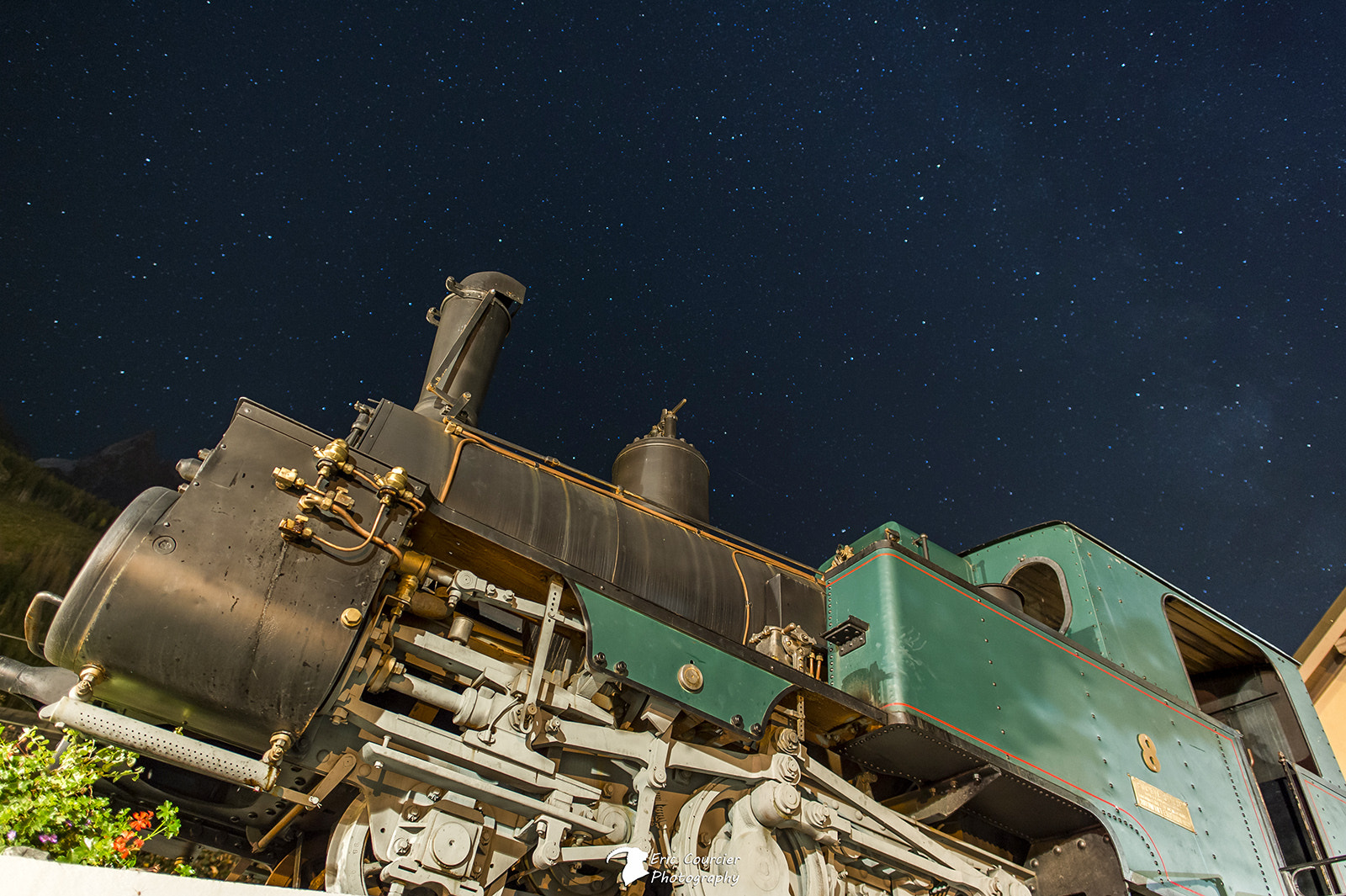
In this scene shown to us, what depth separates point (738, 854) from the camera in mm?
3809

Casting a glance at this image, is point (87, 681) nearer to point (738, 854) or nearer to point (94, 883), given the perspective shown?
point (94, 883)

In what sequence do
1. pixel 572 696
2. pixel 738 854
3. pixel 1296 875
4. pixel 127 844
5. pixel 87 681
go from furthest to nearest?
pixel 1296 875, pixel 738 854, pixel 572 696, pixel 127 844, pixel 87 681

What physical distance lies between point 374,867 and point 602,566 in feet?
5.86

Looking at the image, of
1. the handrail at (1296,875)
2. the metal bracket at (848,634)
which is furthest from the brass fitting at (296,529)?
the handrail at (1296,875)

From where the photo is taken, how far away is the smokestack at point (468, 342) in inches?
215

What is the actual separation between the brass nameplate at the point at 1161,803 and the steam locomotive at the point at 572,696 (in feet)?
0.07

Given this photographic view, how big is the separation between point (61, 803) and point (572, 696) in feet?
6.33

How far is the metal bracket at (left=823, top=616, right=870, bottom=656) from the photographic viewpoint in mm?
4641

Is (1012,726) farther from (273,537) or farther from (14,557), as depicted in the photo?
(14,557)

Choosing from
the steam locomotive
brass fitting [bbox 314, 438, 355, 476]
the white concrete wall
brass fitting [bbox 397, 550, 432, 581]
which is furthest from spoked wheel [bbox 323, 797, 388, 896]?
brass fitting [bbox 314, 438, 355, 476]

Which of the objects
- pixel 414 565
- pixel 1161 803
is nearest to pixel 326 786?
pixel 414 565

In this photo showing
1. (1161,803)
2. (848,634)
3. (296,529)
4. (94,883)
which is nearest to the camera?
(94,883)

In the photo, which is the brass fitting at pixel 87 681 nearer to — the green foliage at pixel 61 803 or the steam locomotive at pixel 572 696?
the steam locomotive at pixel 572 696

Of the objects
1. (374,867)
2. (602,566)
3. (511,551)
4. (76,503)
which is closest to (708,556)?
(602,566)
